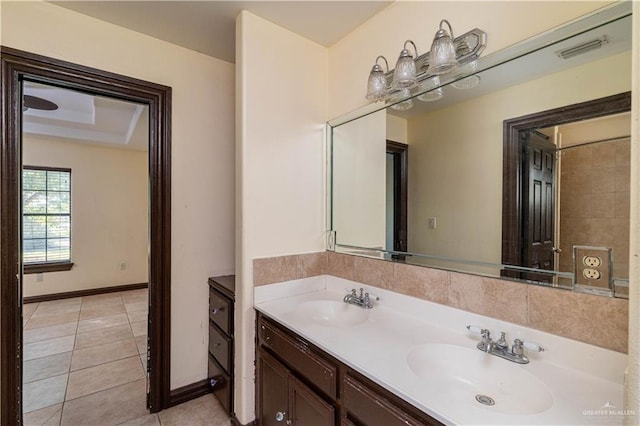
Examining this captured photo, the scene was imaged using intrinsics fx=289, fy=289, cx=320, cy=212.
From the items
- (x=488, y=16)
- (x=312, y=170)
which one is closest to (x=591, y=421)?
(x=488, y=16)

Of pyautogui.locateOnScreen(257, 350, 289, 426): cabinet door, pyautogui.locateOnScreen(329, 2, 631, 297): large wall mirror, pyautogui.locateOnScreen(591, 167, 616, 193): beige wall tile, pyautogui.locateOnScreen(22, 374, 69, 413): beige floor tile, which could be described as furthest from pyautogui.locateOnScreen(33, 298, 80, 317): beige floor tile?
pyautogui.locateOnScreen(591, 167, 616, 193): beige wall tile

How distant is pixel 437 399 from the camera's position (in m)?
0.81

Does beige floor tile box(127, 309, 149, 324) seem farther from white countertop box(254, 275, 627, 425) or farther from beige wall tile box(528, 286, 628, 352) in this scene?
beige wall tile box(528, 286, 628, 352)

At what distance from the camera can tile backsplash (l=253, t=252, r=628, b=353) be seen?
0.93 meters

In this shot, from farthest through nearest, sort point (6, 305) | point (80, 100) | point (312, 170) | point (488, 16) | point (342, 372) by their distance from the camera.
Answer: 1. point (80, 100)
2. point (312, 170)
3. point (6, 305)
4. point (488, 16)
5. point (342, 372)

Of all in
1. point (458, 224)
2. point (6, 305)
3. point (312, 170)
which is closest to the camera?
point (458, 224)

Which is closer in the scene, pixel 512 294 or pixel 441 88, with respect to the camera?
pixel 512 294

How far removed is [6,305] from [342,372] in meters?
1.84

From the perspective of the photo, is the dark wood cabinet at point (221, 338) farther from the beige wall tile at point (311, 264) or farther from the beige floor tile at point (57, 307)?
the beige floor tile at point (57, 307)

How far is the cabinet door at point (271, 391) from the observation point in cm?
143

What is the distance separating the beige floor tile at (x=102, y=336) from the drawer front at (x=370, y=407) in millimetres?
3102

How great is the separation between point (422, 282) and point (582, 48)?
111 centimetres

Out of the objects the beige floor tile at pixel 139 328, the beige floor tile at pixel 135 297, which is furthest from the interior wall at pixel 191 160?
the beige floor tile at pixel 135 297

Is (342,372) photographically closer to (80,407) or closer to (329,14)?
(329,14)
